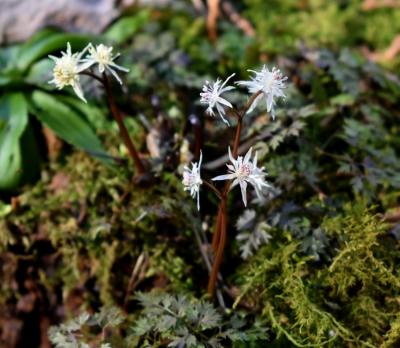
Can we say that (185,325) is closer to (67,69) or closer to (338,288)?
(338,288)

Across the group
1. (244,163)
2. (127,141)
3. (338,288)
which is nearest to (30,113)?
(127,141)

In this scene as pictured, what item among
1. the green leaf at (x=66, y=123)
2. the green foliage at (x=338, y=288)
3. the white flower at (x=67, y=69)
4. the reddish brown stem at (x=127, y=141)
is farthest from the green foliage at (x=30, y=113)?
the green foliage at (x=338, y=288)

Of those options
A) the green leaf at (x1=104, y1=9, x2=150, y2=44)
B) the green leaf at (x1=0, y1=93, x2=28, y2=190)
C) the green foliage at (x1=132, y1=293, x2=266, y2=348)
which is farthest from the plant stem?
the green leaf at (x1=104, y1=9, x2=150, y2=44)

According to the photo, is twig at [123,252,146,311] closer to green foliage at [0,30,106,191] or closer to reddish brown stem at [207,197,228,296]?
reddish brown stem at [207,197,228,296]

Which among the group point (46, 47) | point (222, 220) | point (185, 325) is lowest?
point (185, 325)

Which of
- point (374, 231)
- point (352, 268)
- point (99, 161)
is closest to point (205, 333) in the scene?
point (352, 268)

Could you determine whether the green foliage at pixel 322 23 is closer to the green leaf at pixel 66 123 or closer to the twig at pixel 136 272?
the green leaf at pixel 66 123
